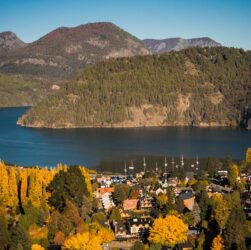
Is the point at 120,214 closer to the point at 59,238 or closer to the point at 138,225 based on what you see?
the point at 138,225

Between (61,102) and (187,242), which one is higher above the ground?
(61,102)

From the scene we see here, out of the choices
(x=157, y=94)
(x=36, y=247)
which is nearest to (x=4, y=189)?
(x=36, y=247)

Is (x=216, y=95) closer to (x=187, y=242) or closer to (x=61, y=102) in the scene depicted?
(x=61, y=102)

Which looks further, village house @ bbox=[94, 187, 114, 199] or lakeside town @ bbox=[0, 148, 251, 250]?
village house @ bbox=[94, 187, 114, 199]

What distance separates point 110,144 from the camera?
73.6 metres

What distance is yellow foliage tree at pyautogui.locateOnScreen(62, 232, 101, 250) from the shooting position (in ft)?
78.1

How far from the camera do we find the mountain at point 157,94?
350 ft

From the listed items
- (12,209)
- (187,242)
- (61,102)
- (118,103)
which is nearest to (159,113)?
(118,103)

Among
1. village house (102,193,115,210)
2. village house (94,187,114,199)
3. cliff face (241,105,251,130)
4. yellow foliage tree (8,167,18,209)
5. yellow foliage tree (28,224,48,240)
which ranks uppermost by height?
cliff face (241,105,251,130)

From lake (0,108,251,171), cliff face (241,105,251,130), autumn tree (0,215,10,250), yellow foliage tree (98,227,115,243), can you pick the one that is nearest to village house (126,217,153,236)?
yellow foliage tree (98,227,115,243)

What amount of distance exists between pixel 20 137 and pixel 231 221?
6607cm

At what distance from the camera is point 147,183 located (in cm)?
4103

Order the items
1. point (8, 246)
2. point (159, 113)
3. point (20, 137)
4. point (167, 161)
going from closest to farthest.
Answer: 1. point (8, 246)
2. point (167, 161)
3. point (20, 137)
4. point (159, 113)

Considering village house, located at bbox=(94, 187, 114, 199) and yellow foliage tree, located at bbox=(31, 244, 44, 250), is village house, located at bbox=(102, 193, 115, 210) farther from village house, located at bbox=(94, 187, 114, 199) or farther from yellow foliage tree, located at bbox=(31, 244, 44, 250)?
yellow foliage tree, located at bbox=(31, 244, 44, 250)
